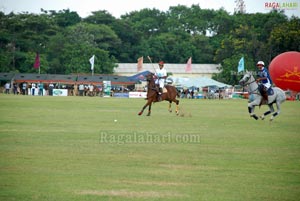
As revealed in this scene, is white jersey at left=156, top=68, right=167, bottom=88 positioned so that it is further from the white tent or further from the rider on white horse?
the white tent

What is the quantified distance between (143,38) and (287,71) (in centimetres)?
8572

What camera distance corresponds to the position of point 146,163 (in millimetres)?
12516

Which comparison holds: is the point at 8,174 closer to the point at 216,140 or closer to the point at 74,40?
the point at 216,140

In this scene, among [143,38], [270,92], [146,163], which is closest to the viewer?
[146,163]

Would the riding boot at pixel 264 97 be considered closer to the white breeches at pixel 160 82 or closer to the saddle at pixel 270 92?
the saddle at pixel 270 92

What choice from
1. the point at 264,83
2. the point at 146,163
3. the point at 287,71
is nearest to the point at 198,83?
the point at 287,71

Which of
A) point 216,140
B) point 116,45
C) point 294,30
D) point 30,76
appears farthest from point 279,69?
point 116,45

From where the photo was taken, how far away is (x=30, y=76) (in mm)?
84062

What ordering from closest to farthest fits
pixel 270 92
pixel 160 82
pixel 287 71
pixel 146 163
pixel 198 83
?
1. pixel 146 163
2. pixel 270 92
3. pixel 160 82
4. pixel 287 71
5. pixel 198 83

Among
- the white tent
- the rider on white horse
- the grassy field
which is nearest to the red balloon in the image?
the rider on white horse

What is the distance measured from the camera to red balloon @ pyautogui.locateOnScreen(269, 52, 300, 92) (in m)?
36.6

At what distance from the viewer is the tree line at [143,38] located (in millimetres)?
91875

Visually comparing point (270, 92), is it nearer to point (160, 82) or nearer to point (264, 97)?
point (264, 97)

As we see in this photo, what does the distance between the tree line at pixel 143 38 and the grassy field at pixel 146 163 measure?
6331cm
